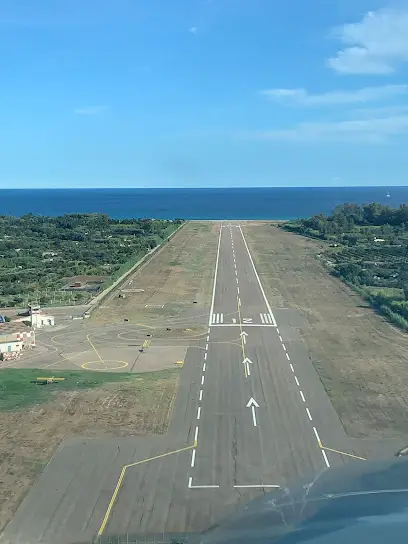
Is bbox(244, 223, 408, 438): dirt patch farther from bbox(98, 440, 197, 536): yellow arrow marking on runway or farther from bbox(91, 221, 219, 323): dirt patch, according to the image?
bbox(98, 440, 197, 536): yellow arrow marking on runway

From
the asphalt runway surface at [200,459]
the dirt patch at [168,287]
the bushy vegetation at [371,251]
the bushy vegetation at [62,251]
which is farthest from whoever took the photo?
the bushy vegetation at [62,251]

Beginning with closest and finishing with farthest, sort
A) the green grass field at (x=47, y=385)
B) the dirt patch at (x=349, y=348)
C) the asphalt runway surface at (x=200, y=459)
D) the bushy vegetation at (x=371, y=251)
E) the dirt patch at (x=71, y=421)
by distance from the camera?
the asphalt runway surface at (x=200, y=459) → the dirt patch at (x=71, y=421) → the dirt patch at (x=349, y=348) → the green grass field at (x=47, y=385) → the bushy vegetation at (x=371, y=251)

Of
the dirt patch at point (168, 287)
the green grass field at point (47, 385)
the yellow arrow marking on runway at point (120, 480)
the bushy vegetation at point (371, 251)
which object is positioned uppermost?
the bushy vegetation at point (371, 251)

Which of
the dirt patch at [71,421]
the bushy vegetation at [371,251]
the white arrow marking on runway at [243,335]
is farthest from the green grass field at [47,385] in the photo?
the bushy vegetation at [371,251]

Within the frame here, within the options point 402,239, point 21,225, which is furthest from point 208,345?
point 21,225

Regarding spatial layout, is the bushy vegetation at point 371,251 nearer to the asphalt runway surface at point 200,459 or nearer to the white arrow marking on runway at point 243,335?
the white arrow marking on runway at point 243,335

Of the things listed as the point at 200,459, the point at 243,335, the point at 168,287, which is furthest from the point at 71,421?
the point at 168,287

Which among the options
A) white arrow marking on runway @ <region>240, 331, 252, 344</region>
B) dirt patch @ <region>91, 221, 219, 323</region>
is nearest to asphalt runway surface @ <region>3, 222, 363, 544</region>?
white arrow marking on runway @ <region>240, 331, 252, 344</region>

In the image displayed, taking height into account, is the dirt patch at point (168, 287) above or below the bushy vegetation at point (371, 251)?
below

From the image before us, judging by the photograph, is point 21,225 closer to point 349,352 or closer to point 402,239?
point 402,239

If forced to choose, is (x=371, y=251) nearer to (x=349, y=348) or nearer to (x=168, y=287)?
(x=168, y=287)
